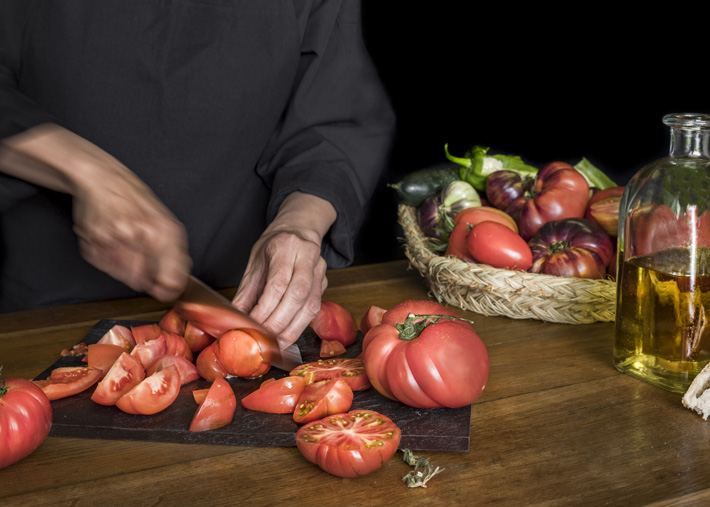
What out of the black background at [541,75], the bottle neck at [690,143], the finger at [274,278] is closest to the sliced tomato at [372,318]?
the finger at [274,278]

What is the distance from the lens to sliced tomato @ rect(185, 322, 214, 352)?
1.33 meters

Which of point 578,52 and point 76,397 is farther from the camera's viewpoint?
point 578,52

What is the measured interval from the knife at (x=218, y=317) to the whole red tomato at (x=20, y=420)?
0.26m

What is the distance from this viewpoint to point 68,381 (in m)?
1.23

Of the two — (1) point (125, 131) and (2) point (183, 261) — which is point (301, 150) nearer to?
(1) point (125, 131)

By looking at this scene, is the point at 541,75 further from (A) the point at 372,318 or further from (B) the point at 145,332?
(B) the point at 145,332

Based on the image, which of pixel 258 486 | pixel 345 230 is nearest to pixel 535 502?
pixel 258 486

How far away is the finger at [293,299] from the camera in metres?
1.34

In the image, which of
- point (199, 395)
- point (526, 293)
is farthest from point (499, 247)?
point (199, 395)

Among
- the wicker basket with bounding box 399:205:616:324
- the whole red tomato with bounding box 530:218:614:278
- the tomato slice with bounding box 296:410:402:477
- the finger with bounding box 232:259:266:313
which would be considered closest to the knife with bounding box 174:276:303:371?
the finger with bounding box 232:259:266:313

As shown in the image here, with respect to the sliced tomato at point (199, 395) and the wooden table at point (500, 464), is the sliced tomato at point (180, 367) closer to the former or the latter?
the sliced tomato at point (199, 395)

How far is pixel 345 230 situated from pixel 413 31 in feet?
4.96

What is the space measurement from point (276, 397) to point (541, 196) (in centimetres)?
68

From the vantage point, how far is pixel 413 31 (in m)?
3.03
